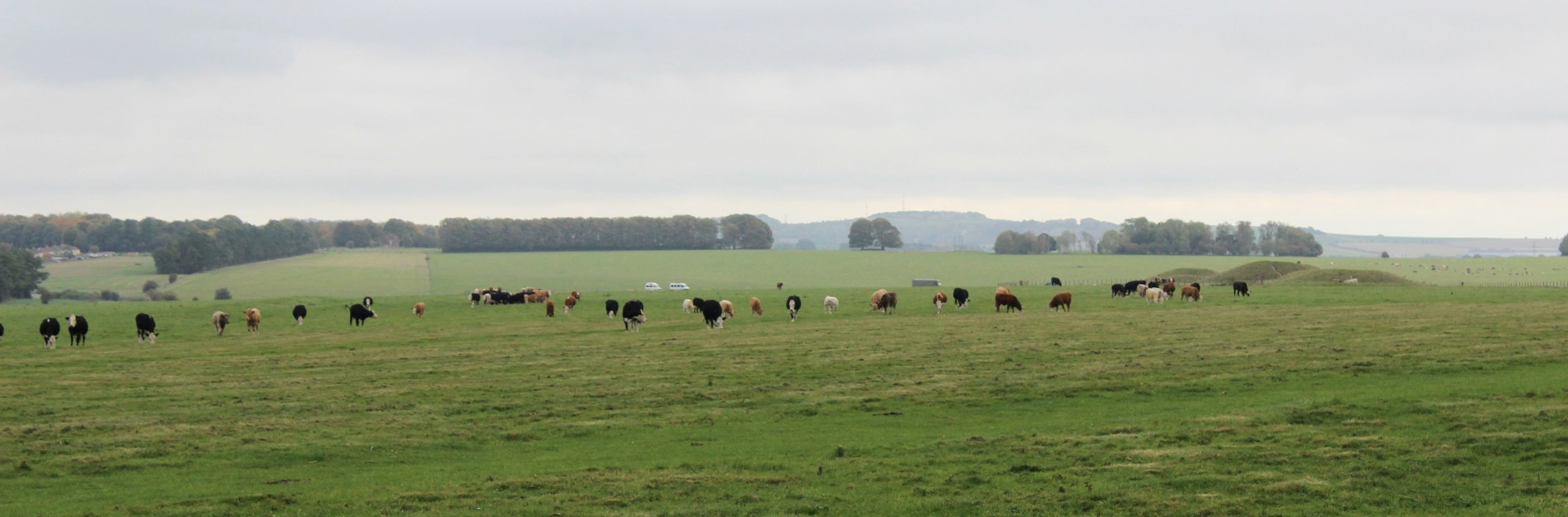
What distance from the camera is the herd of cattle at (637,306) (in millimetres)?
41406

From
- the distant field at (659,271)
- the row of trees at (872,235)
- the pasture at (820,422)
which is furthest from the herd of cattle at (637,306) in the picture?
the row of trees at (872,235)

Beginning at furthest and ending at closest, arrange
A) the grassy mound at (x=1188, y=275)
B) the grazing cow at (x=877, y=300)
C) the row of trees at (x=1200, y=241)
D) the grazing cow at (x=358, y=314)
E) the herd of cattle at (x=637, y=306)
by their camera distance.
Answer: the row of trees at (x=1200, y=241), the grassy mound at (x=1188, y=275), the grazing cow at (x=877, y=300), the grazing cow at (x=358, y=314), the herd of cattle at (x=637, y=306)

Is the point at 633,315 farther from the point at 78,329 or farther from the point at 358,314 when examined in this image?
the point at 78,329

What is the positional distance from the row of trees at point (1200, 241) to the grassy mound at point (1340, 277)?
289 ft

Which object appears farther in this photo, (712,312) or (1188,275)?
(1188,275)

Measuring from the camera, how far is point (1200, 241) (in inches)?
6585

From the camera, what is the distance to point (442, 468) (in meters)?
16.9

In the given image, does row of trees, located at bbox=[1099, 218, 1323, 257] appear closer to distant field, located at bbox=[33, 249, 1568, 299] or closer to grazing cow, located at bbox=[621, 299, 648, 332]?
distant field, located at bbox=[33, 249, 1568, 299]

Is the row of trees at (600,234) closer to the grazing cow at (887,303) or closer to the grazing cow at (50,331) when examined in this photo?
the grazing cow at (887,303)

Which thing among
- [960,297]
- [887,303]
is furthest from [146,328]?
[960,297]

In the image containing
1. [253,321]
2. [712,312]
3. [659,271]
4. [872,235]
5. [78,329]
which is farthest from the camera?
[872,235]

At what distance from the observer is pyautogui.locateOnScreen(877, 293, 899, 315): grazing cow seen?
5194cm

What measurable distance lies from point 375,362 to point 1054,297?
31.3 meters

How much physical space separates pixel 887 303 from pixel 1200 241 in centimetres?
12877
